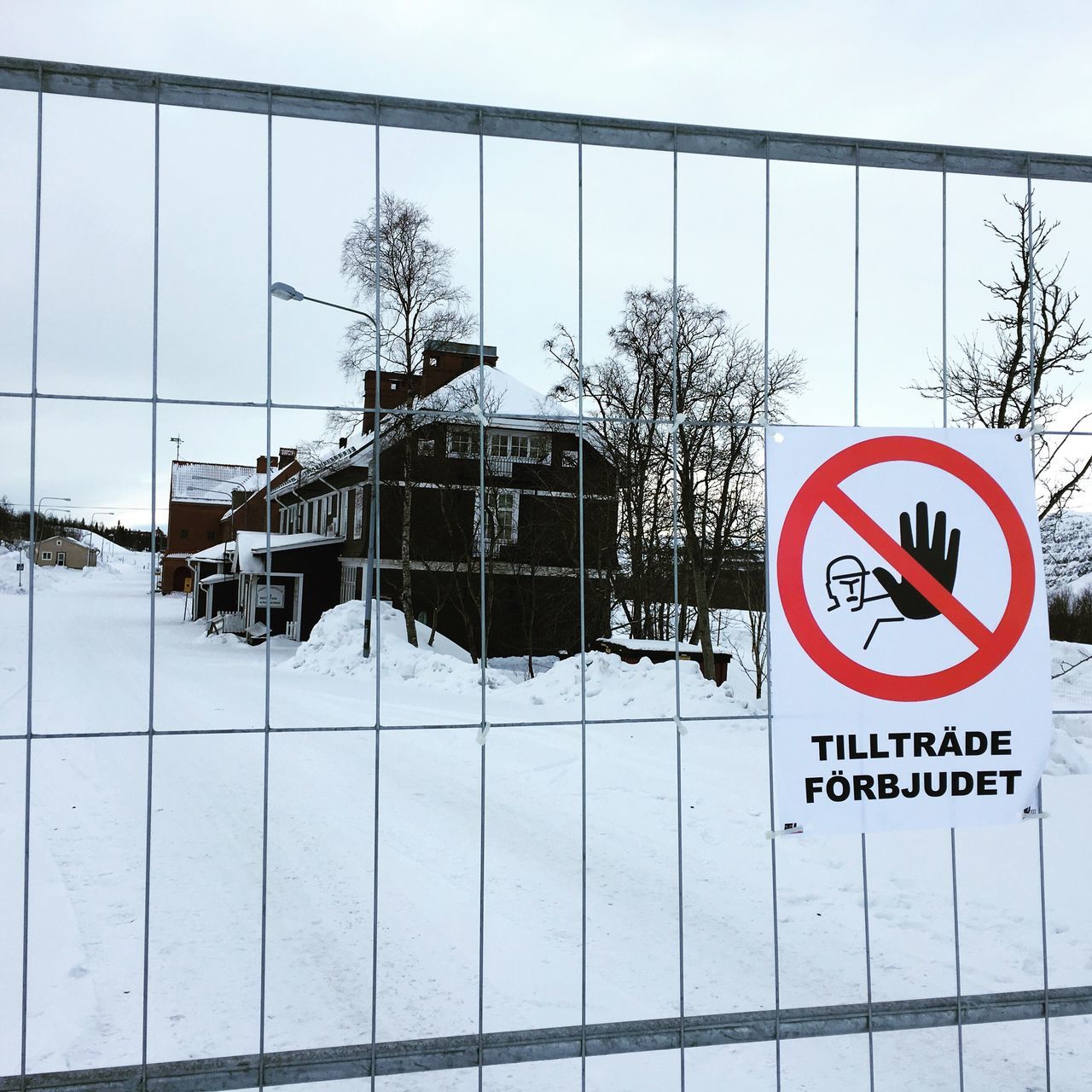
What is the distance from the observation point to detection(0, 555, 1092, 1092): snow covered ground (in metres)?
3.54

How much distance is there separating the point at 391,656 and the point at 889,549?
13.8m

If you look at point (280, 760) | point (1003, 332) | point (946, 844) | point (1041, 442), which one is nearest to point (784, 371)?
point (1003, 332)

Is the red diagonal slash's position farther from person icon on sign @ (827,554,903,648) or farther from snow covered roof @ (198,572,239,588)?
snow covered roof @ (198,572,239,588)

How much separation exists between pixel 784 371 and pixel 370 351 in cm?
686

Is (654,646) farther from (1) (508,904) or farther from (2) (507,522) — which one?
(1) (508,904)

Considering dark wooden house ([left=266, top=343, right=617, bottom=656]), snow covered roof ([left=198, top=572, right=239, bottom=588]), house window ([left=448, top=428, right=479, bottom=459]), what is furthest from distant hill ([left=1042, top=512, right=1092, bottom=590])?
snow covered roof ([left=198, top=572, right=239, bottom=588])

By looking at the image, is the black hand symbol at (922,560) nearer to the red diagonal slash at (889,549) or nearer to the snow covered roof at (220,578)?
the red diagonal slash at (889,549)

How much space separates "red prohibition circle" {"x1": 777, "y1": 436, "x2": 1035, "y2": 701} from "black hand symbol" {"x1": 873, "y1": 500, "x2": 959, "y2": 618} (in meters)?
0.15

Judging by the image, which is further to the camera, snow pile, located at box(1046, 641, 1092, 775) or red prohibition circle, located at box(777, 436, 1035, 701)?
snow pile, located at box(1046, 641, 1092, 775)

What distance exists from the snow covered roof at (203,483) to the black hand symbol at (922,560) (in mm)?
48439

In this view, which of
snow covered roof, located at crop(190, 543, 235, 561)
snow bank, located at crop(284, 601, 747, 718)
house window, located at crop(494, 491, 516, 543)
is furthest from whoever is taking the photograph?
snow covered roof, located at crop(190, 543, 235, 561)

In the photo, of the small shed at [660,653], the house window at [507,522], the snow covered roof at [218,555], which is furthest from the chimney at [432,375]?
the snow covered roof at [218,555]

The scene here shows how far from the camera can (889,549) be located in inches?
99.7

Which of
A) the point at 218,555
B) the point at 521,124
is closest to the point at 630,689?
the point at 521,124
